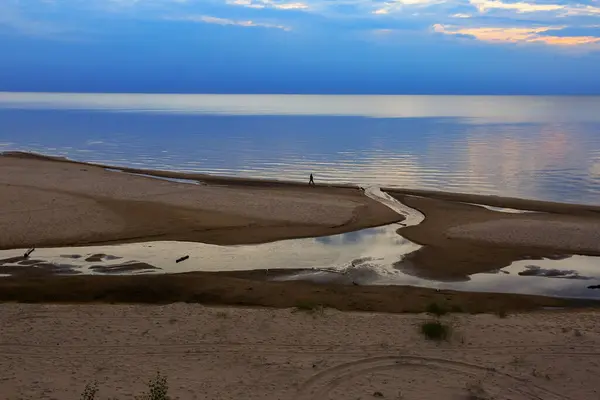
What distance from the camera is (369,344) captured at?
13.9m

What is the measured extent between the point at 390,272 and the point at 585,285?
6.69 metres

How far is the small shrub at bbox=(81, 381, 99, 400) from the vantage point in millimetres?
10516

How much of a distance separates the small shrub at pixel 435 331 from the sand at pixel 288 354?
22 cm

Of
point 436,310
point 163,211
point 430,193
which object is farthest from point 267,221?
point 430,193

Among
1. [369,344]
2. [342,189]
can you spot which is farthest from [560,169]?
[369,344]

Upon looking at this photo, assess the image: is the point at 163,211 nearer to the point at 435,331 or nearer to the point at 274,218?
the point at 274,218

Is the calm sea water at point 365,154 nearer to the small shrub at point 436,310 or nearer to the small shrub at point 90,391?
the small shrub at point 436,310

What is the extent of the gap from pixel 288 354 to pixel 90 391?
4303mm

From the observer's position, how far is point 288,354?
43.6ft

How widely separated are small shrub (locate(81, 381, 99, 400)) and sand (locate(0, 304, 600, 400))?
0.51ft

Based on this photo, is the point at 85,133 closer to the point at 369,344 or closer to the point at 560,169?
the point at 560,169

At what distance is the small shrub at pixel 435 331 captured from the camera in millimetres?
14133

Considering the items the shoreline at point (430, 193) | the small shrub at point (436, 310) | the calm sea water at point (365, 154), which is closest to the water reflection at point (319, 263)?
the small shrub at point (436, 310)

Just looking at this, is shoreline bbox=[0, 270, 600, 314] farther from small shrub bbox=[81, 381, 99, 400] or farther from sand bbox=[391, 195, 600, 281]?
small shrub bbox=[81, 381, 99, 400]
